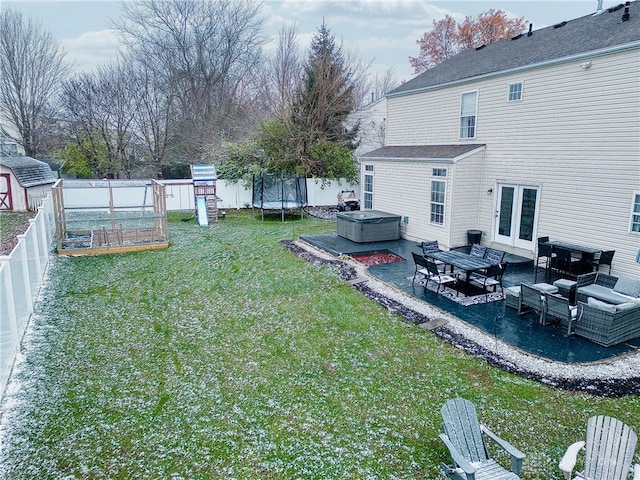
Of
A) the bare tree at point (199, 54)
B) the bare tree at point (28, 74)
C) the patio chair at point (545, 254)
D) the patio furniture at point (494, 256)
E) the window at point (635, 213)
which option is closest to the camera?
the window at point (635, 213)

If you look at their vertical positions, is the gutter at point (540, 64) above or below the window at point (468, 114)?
above

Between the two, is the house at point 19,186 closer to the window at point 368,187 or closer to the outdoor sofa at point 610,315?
the window at point 368,187

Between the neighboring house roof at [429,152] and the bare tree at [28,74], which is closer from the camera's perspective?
the neighboring house roof at [429,152]

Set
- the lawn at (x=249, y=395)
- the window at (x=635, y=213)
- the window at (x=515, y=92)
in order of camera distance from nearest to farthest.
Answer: the lawn at (x=249, y=395), the window at (x=635, y=213), the window at (x=515, y=92)

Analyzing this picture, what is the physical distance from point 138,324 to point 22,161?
738 inches

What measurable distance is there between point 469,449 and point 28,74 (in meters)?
31.7

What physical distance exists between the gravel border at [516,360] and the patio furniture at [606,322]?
39 cm

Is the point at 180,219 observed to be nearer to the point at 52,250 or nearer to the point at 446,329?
the point at 52,250

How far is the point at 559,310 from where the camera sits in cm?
682

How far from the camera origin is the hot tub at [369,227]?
43.4 ft

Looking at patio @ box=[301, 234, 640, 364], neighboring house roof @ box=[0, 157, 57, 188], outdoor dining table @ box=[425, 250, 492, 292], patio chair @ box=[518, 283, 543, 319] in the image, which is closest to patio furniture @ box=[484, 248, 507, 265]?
outdoor dining table @ box=[425, 250, 492, 292]

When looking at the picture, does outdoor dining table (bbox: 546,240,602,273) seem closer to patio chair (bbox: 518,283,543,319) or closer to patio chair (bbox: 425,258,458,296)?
patio chair (bbox: 518,283,543,319)

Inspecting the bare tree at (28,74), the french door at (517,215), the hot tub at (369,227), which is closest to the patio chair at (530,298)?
the french door at (517,215)

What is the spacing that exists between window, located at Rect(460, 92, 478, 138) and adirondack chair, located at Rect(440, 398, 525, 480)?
1055 cm
